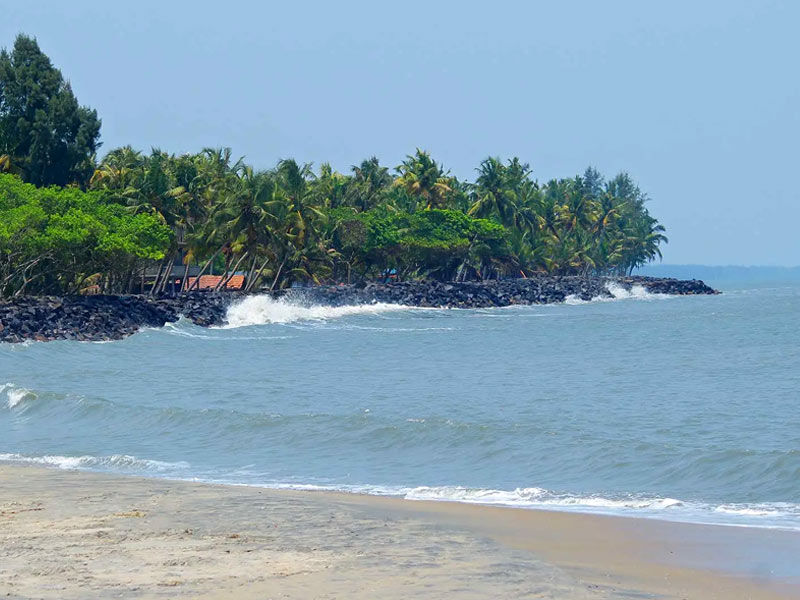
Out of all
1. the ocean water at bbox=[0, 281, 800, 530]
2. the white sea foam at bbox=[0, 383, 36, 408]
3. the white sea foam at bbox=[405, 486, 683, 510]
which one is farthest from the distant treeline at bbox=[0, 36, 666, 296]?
the white sea foam at bbox=[405, 486, 683, 510]

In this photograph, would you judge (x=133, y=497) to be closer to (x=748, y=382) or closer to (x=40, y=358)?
(x=748, y=382)

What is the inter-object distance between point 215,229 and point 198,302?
21.1 feet

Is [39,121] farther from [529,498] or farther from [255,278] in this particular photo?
[529,498]

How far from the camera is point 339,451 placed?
2227cm

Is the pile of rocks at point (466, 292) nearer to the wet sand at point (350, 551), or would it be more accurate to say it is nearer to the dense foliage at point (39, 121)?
the dense foliage at point (39, 121)

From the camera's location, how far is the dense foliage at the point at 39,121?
2808 inches

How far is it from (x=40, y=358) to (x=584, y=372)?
68.5ft

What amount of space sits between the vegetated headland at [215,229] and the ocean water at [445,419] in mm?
12147

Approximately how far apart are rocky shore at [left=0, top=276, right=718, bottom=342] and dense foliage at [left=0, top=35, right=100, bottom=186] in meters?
9.93

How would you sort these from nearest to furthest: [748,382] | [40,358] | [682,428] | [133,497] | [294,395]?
[133,497] < [682,428] < [294,395] < [748,382] < [40,358]

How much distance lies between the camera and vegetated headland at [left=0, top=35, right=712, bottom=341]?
64.2m

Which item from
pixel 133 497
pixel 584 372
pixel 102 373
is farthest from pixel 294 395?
pixel 133 497

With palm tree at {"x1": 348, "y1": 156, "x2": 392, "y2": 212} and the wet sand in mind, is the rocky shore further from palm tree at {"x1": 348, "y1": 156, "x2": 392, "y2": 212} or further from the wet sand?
the wet sand

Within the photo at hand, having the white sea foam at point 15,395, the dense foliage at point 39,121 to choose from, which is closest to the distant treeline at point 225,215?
the dense foliage at point 39,121
